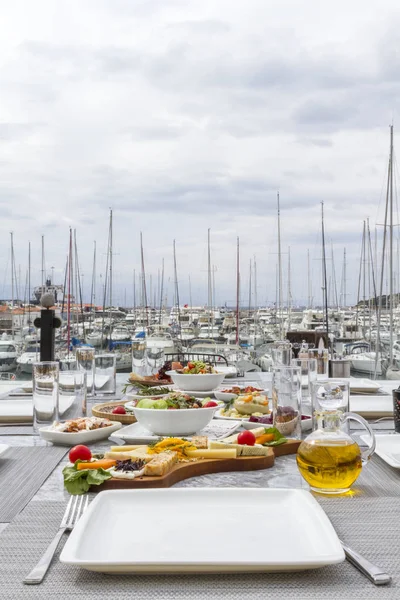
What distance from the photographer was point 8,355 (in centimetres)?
2052

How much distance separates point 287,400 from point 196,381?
4.02ft

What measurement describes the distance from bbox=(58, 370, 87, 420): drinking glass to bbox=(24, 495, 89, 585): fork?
31.3 inches

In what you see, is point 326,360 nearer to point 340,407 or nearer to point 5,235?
point 340,407

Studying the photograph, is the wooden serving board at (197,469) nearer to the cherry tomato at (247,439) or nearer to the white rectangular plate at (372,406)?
the cherry tomato at (247,439)

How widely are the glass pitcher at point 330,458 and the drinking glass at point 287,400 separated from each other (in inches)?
15.7

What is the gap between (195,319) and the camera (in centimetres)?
3069

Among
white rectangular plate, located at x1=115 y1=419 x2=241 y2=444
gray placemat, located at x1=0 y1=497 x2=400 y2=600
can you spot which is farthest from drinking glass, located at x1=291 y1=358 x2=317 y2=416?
gray placemat, located at x1=0 y1=497 x2=400 y2=600

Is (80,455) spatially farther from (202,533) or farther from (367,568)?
(367,568)

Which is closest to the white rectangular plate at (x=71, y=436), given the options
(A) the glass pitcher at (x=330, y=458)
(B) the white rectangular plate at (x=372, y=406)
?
(A) the glass pitcher at (x=330, y=458)

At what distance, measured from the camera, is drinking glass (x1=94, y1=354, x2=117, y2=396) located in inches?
116

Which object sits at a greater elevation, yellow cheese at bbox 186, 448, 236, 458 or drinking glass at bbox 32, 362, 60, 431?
drinking glass at bbox 32, 362, 60, 431

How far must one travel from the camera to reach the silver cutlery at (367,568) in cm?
97

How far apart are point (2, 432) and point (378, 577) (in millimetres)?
1577

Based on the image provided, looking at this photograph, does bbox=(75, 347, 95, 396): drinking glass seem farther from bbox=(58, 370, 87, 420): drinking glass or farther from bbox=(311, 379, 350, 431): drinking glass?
bbox=(311, 379, 350, 431): drinking glass
